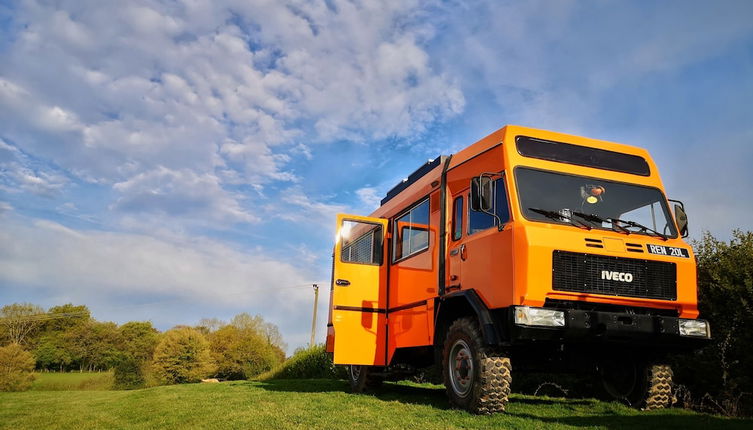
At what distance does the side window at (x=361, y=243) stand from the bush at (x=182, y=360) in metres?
32.3

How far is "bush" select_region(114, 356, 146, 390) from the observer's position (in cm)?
3997

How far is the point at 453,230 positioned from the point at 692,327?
10.7 ft

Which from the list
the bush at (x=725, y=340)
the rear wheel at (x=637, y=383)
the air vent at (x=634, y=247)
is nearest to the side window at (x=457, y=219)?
the air vent at (x=634, y=247)

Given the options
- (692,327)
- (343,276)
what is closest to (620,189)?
(692,327)

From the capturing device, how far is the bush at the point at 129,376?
40.0 metres

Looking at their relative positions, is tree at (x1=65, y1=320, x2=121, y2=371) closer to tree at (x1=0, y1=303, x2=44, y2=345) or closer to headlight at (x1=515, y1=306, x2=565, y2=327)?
tree at (x1=0, y1=303, x2=44, y2=345)

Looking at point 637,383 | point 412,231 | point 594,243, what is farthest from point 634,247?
point 412,231

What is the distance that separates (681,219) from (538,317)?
10.2 ft

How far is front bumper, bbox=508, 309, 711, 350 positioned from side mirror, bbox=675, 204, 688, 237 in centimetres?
156

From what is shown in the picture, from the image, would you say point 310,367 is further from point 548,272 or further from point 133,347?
point 133,347

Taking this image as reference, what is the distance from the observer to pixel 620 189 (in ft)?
24.7

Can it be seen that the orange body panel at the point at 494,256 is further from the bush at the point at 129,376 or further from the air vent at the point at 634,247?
the bush at the point at 129,376

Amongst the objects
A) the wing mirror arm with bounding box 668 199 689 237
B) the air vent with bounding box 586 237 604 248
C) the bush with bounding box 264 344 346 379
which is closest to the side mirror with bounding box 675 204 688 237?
the wing mirror arm with bounding box 668 199 689 237

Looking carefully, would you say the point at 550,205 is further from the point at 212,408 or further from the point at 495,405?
the point at 212,408
